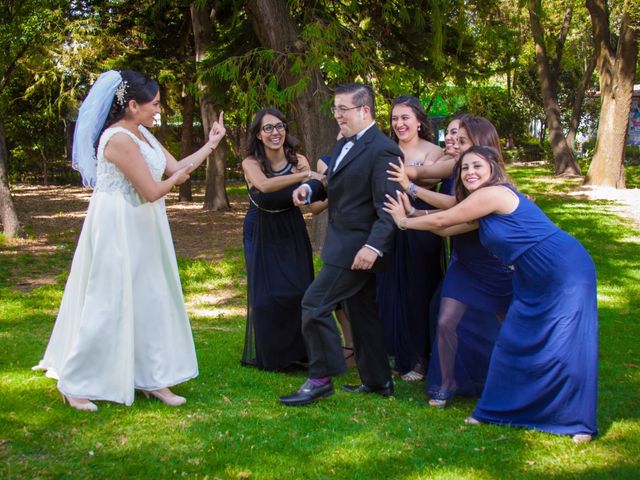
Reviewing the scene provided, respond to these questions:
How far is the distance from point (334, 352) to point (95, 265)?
1.74 m

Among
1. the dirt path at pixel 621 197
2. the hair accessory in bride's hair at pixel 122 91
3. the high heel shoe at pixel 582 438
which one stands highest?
the hair accessory in bride's hair at pixel 122 91

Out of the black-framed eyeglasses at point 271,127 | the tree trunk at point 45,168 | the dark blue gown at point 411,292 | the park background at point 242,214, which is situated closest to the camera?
the park background at point 242,214

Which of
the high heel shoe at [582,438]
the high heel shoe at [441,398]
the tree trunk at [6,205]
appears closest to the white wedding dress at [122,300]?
the high heel shoe at [441,398]

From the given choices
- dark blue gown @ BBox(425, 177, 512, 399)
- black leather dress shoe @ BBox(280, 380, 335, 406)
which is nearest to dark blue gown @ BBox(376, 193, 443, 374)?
dark blue gown @ BBox(425, 177, 512, 399)

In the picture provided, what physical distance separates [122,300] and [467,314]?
244cm

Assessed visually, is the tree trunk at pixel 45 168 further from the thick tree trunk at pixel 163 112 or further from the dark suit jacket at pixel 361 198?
the dark suit jacket at pixel 361 198

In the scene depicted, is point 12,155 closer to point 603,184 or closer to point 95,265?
point 603,184

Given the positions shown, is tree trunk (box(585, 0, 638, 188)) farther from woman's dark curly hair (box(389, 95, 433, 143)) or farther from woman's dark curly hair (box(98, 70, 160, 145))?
woman's dark curly hair (box(98, 70, 160, 145))

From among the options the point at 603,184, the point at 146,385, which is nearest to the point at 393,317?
the point at 146,385

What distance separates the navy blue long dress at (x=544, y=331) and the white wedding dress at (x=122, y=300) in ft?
7.15

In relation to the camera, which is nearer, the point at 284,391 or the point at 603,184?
the point at 284,391

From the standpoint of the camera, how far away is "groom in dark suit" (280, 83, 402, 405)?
17.5 feet

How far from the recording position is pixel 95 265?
5082 millimetres

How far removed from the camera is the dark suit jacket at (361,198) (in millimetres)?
5320
